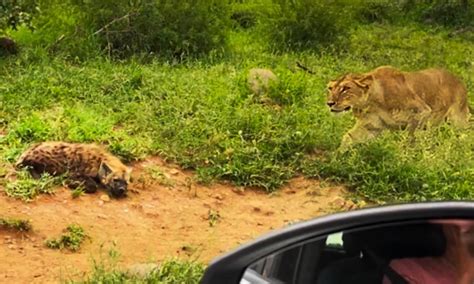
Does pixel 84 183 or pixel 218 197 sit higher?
pixel 84 183

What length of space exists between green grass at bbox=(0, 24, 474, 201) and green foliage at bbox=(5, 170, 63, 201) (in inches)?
16.0

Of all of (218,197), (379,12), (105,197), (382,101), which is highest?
(382,101)

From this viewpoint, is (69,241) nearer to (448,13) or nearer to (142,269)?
(142,269)

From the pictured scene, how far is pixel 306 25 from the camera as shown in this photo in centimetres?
1008

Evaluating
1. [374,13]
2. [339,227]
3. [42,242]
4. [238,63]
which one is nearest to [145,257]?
[42,242]

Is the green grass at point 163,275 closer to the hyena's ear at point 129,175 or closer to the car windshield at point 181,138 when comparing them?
the car windshield at point 181,138

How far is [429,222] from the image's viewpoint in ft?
6.29

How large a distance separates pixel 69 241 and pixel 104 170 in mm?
994

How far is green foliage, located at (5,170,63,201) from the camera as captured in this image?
5180mm

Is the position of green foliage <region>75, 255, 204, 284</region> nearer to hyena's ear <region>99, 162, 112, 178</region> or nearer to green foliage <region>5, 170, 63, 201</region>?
green foliage <region>5, 170, 63, 201</region>

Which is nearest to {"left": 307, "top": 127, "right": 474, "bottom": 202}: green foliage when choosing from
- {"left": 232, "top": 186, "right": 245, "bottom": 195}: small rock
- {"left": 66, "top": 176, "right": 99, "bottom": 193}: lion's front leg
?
{"left": 232, "top": 186, "right": 245, "bottom": 195}: small rock

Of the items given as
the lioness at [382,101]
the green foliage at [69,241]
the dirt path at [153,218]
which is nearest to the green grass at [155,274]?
the dirt path at [153,218]

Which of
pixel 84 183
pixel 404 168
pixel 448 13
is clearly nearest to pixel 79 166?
pixel 84 183

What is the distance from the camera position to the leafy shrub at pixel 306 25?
1012 cm
